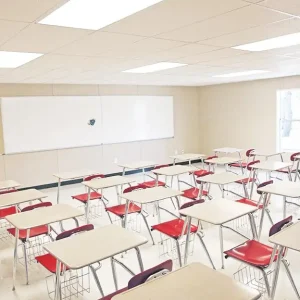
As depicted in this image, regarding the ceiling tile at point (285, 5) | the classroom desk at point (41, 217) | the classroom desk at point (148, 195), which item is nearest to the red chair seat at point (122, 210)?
the classroom desk at point (148, 195)

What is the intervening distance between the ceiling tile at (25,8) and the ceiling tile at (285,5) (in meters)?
1.51

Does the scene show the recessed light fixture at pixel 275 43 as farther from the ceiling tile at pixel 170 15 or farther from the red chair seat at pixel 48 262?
the red chair seat at pixel 48 262

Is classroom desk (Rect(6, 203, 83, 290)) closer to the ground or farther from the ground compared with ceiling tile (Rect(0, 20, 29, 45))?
closer to the ground

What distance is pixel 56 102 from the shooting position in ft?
26.1

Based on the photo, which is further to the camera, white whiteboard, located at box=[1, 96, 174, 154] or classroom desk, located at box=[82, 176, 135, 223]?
white whiteboard, located at box=[1, 96, 174, 154]

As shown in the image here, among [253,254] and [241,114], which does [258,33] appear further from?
[241,114]

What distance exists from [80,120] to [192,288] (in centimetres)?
697

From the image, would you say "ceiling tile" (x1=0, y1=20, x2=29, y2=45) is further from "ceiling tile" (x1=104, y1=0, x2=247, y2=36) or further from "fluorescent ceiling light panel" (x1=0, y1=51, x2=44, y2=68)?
"fluorescent ceiling light panel" (x1=0, y1=51, x2=44, y2=68)

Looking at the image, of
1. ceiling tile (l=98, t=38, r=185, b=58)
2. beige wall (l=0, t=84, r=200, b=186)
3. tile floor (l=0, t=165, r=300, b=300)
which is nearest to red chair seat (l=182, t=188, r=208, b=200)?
tile floor (l=0, t=165, r=300, b=300)

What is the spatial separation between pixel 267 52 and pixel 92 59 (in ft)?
8.12

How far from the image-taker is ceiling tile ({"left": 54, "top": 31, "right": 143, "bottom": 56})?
10.4ft

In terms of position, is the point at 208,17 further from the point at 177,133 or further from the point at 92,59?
the point at 177,133

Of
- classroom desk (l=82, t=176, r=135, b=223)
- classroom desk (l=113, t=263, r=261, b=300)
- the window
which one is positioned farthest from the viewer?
the window

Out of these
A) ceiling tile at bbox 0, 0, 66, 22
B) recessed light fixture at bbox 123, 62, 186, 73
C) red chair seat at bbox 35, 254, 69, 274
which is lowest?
red chair seat at bbox 35, 254, 69, 274
